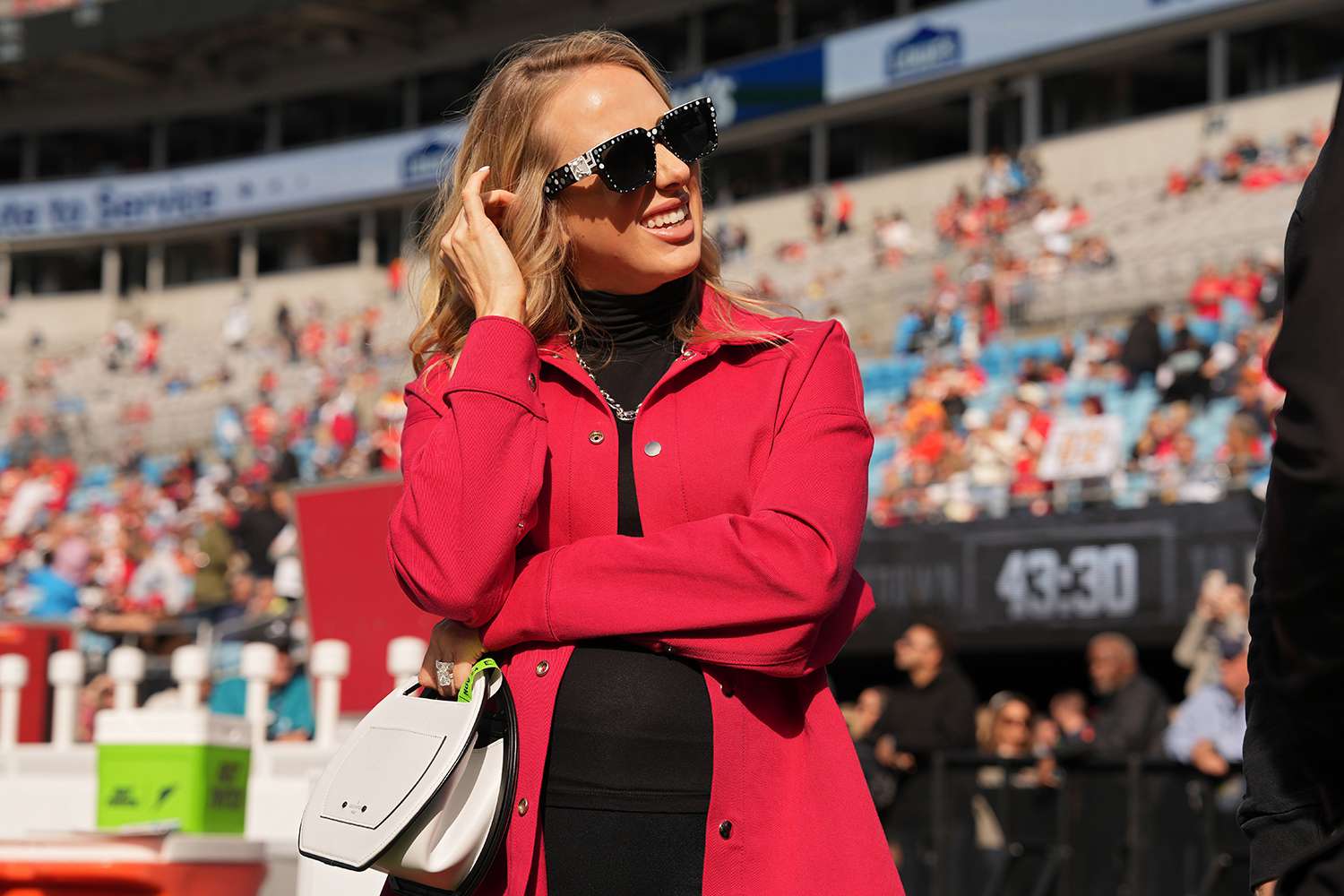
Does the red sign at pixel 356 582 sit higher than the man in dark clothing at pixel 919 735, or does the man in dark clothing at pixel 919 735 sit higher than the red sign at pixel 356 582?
the red sign at pixel 356 582

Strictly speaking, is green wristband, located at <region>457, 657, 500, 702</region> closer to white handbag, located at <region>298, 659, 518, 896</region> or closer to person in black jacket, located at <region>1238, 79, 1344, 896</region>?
white handbag, located at <region>298, 659, 518, 896</region>

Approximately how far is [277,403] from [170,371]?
5.89 metres

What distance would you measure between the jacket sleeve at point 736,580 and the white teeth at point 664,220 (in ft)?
1.08

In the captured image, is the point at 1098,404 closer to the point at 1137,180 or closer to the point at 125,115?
the point at 1137,180

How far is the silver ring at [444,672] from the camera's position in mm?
1990

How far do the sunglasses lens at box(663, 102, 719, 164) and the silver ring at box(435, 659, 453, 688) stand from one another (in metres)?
0.68

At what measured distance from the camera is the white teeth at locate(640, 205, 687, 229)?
2.13 metres

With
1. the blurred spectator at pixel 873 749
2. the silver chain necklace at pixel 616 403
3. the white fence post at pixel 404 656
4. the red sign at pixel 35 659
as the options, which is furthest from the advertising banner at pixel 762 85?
the silver chain necklace at pixel 616 403

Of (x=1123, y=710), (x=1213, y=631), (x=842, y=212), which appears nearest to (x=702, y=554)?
(x=1123, y=710)

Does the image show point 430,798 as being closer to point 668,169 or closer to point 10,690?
point 668,169

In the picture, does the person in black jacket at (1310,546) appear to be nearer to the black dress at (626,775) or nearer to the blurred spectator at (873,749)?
the black dress at (626,775)

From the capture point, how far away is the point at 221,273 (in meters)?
37.2

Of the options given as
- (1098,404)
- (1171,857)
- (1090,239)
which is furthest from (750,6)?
(1171,857)

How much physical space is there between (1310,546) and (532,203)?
120 centimetres
